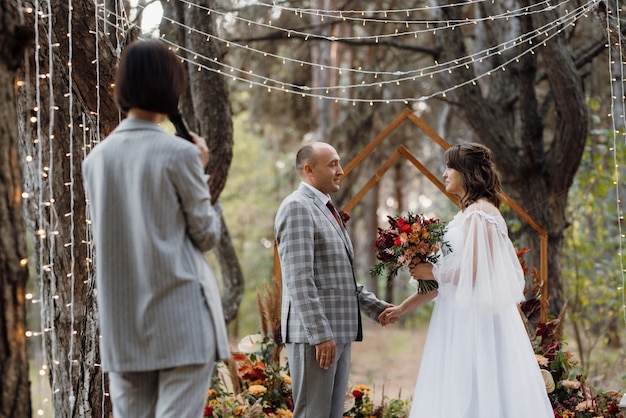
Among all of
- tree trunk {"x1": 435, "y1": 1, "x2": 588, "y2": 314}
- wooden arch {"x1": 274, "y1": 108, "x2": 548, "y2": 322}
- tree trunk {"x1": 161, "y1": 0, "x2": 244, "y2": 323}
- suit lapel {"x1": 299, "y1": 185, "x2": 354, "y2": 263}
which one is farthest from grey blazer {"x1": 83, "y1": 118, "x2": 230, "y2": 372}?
tree trunk {"x1": 435, "y1": 1, "x2": 588, "y2": 314}

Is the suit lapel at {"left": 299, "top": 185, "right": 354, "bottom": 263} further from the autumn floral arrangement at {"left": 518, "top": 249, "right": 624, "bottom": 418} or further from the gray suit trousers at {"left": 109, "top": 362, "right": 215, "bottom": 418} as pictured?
the autumn floral arrangement at {"left": 518, "top": 249, "right": 624, "bottom": 418}

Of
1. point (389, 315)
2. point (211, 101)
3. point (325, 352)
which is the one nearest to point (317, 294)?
point (325, 352)

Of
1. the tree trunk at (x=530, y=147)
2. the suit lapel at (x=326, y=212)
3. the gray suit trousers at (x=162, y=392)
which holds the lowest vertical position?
the gray suit trousers at (x=162, y=392)

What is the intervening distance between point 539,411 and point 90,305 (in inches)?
92.4

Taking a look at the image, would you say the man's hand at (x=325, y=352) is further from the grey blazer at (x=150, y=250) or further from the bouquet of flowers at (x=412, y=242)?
the grey blazer at (x=150, y=250)

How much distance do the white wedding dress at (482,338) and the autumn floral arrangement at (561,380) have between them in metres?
1.03

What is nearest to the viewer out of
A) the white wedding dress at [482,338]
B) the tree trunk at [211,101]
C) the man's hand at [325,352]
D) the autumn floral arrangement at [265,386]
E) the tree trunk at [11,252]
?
the tree trunk at [11,252]

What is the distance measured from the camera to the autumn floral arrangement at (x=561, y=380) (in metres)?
4.88

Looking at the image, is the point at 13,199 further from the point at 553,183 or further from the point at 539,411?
the point at 553,183

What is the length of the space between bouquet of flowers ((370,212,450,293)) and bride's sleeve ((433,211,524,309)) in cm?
13

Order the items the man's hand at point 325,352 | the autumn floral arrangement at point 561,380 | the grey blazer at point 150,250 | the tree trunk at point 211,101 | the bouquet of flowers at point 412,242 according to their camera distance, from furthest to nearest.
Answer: the tree trunk at point 211,101, the autumn floral arrangement at point 561,380, the bouquet of flowers at point 412,242, the man's hand at point 325,352, the grey blazer at point 150,250

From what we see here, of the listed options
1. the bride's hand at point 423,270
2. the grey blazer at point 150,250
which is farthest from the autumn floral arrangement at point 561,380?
the grey blazer at point 150,250

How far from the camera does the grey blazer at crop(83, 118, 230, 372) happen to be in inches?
93.7

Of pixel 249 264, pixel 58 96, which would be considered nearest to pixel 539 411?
pixel 58 96
